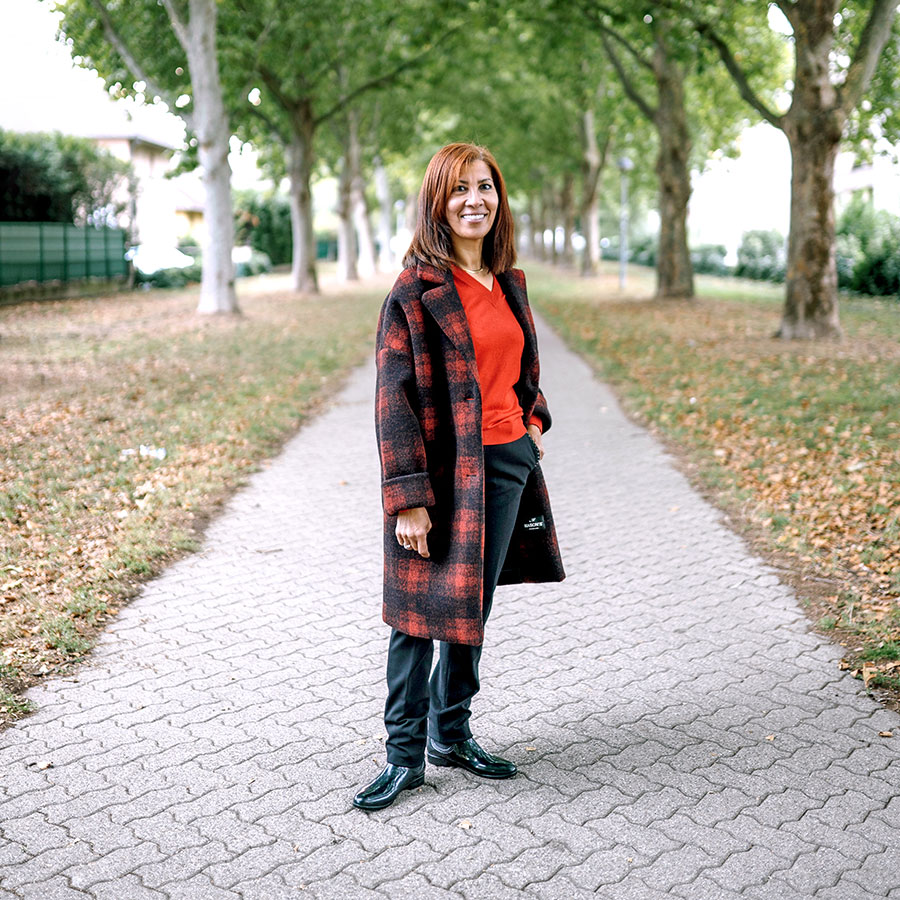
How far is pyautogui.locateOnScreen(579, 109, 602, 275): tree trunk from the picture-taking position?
1476 inches

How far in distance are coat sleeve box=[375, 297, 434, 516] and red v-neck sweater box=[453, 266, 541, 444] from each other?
0.75 feet

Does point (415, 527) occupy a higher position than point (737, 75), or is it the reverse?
point (737, 75)

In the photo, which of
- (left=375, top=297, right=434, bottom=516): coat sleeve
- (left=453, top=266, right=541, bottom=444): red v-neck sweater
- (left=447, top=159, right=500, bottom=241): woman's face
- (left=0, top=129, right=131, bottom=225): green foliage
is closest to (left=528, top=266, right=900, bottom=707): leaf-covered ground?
(left=453, top=266, right=541, bottom=444): red v-neck sweater

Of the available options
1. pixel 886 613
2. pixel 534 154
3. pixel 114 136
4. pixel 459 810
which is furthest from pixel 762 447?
pixel 114 136

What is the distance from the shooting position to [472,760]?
12.3 feet

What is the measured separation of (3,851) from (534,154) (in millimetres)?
44101

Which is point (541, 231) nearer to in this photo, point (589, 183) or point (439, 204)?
point (589, 183)

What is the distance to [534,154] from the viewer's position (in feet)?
147

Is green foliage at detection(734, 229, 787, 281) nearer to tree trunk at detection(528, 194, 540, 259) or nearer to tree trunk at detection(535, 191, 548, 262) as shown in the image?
tree trunk at detection(535, 191, 548, 262)

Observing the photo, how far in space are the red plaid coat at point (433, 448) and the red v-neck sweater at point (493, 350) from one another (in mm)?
82

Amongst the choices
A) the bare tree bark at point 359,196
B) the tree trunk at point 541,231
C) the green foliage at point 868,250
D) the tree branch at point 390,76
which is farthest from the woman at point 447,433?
the tree trunk at point 541,231

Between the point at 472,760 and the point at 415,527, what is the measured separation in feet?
3.33

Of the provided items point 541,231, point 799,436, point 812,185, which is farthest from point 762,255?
point 541,231

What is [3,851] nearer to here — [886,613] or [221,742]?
[221,742]
